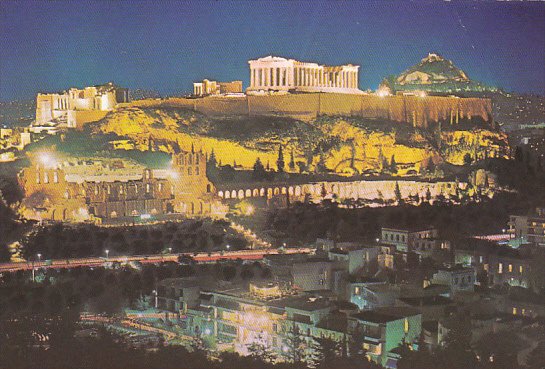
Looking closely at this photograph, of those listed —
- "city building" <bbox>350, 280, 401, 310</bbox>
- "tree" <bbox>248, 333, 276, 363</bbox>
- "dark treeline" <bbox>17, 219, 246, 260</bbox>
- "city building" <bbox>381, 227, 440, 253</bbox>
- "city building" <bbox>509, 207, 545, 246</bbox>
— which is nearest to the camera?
"tree" <bbox>248, 333, 276, 363</bbox>

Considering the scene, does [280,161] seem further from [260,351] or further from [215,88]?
[260,351]

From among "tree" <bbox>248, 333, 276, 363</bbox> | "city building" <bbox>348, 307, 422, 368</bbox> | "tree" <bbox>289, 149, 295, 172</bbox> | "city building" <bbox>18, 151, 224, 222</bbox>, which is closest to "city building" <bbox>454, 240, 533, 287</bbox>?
"city building" <bbox>348, 307, 422, 368</bbox>

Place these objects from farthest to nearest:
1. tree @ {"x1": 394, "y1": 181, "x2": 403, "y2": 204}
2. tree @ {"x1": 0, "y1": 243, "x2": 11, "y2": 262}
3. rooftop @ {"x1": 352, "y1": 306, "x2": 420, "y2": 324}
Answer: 1. tree @ {"x1": 394, "y1": 181, "x2": 403, "y2": 204}
2. tree @ {"x1": 0, "y1": 243, "x2": 11, "y2": 262}
3. rooftop @ {"x1": 352, "y1": 306, "x2": 420, "y2": 324}

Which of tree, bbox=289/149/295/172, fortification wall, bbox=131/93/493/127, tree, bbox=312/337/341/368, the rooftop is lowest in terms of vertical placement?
tree, bbox=312/337/341/368

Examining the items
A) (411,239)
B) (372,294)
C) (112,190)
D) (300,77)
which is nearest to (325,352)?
(372,294)

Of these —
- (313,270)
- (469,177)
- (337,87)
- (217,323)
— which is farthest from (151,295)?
(337,87)

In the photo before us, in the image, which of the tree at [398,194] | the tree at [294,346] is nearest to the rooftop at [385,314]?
the tree at [294,346]

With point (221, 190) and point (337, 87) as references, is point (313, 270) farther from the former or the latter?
point (337, 87)

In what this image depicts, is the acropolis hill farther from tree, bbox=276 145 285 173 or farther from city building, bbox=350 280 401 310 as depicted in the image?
city building, bbox=350 280 401 310
